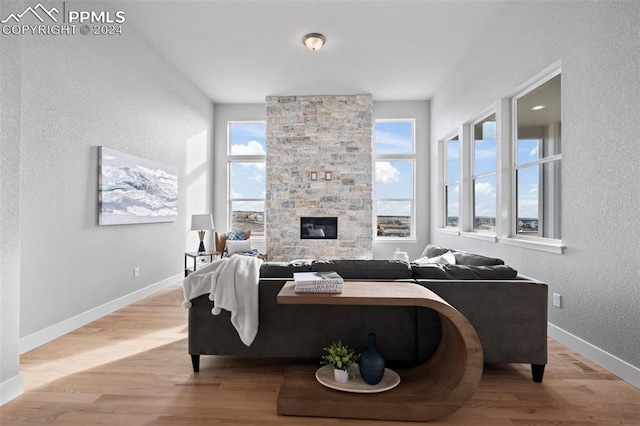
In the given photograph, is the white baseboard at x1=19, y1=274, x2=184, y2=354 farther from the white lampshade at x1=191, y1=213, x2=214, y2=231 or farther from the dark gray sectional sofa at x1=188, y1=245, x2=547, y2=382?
the dark gray sectional sofa at x1=188, y1=245, x2=547, y2=382

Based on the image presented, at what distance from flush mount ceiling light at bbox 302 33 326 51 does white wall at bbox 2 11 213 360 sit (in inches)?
80.6

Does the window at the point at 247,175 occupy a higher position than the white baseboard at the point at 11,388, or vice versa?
the window at the point at 247,175

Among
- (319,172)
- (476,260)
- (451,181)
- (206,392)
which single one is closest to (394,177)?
(451,181)

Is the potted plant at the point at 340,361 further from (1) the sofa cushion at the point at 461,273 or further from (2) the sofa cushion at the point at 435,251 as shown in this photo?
(2) the sofa cushion at the point at 435,251

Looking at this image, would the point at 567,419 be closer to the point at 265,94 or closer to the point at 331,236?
the point at 331,236

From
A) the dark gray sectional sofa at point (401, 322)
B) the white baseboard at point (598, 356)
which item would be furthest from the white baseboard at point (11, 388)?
the white baseboard at point (598, 356)

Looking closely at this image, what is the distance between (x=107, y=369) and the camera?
2.40 m

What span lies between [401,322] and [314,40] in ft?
11.4

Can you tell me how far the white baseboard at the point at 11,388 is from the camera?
1.94 metres

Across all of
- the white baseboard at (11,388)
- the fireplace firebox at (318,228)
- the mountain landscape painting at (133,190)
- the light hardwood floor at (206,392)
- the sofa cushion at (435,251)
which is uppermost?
the mountain landscape painting at (133,190)

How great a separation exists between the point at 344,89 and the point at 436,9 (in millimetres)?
2613

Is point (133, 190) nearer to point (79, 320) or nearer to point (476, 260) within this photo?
point (79, 320)

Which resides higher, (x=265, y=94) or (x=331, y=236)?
(x=265, y=94)

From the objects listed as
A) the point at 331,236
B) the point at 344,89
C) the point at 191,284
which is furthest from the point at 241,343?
the point at 344,89
